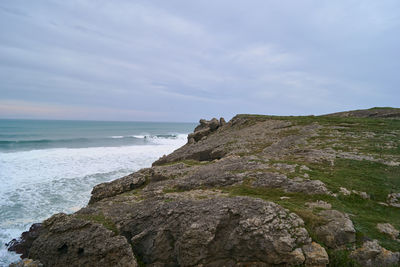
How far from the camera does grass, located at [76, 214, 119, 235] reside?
34.6ft

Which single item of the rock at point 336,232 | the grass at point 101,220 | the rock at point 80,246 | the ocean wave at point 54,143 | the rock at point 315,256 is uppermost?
the rock at point 336,232

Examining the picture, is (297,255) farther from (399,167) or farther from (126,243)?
(399,167)

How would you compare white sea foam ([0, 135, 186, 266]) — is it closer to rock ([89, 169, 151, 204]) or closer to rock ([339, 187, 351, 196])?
rock ([89, 169, 151, 204])

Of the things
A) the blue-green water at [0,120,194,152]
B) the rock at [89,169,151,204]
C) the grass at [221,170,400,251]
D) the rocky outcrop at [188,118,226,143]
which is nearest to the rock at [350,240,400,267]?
the grass at [221,170,400,251]

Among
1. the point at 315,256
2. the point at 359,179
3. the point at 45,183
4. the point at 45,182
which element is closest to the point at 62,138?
the point at 45,182

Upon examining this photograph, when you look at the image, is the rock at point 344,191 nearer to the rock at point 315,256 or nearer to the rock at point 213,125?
the rock at point 315,256

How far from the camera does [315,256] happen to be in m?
7.66

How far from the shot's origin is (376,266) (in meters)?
7.37

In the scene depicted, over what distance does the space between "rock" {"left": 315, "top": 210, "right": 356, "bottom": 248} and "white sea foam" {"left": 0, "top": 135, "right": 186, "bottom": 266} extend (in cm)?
1749

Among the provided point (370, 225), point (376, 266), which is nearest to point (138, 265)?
point (376, 266)

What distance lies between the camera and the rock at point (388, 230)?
27.6 ft

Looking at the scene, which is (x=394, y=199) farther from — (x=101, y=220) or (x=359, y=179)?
(x=101, y=220)

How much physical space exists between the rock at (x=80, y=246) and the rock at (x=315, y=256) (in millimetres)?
6451

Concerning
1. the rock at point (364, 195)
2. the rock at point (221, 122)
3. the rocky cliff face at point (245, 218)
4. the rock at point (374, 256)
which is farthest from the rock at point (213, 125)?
the rock at point (374, 256)
